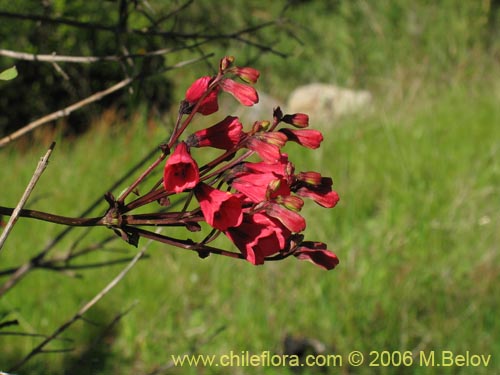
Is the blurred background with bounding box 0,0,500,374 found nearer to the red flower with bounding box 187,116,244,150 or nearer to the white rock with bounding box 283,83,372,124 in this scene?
the white rock with bounding box 283,83,372,124

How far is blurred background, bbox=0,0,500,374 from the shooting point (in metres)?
2.38

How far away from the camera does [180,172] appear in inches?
31.2

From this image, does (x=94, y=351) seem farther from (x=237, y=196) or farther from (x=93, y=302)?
(x=237, y=196)

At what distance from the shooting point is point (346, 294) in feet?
9.78

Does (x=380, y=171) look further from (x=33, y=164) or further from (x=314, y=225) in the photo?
(x=33, y=164)

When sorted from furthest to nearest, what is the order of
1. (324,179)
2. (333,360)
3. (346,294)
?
(346,294) < (333,360) < (324,179)

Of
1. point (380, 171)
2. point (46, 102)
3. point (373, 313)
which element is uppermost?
point (46, 102)

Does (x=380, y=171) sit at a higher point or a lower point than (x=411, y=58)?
lower

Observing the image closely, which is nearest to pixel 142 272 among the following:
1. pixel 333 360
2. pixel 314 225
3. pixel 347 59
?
pixel 314 225

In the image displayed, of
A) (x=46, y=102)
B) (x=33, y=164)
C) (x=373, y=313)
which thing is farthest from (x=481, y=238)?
(x=46, y=102)

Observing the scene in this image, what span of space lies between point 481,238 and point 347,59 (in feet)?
18.2

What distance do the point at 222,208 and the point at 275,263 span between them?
94.1 inches

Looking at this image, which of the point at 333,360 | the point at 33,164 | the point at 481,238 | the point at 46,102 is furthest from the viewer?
the point at 46,102

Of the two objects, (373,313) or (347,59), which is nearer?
(373,313)
